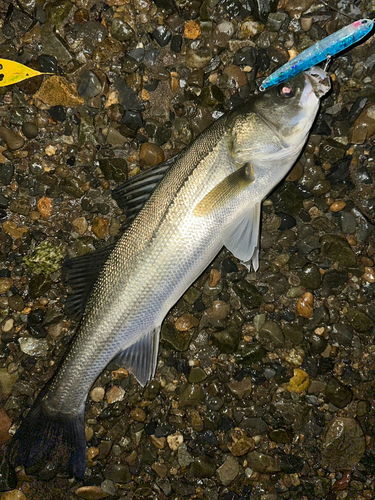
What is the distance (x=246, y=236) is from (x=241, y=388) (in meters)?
1.23

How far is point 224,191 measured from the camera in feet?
7.41

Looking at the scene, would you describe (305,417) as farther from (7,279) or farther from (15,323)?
(7,279)

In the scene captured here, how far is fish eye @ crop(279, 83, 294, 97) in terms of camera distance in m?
2.25

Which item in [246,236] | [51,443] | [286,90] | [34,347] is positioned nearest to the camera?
[286,90]

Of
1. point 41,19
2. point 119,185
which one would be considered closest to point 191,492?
point 119,185

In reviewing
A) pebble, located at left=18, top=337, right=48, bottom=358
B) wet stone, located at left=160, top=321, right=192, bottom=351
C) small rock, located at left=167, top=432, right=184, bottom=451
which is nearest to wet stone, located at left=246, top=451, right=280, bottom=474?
small rock, located at left=167, top=432, right=184, bottom=451

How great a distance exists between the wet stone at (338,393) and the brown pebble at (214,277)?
3.92 feet

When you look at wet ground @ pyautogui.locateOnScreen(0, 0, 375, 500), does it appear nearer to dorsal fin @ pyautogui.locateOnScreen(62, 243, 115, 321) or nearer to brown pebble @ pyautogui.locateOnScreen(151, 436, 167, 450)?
brown pebble @ pyautogui.locateOnScreen(151, 436, 167, 450)

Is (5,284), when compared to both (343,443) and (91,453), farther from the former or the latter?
(343,443)

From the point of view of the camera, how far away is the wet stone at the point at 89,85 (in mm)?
2732

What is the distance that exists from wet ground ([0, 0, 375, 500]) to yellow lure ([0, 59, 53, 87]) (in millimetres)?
54

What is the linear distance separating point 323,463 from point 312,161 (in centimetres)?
240

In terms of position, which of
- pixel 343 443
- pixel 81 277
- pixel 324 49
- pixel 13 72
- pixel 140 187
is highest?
pixel 13 72

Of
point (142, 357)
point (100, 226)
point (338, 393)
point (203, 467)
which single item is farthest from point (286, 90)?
point (203, 467)
